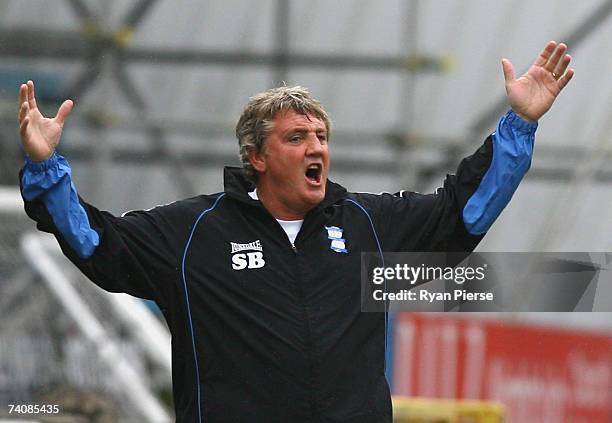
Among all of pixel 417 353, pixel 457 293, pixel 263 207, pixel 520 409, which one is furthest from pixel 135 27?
pixel 263 207

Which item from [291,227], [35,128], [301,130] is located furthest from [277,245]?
[35,128]

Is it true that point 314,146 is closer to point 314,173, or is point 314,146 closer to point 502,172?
Answer: point 314,173

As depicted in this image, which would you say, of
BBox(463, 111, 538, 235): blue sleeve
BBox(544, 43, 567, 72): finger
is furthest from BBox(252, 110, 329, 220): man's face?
BBox(544, 43, 567, 72): finger

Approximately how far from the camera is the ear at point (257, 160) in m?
4.20

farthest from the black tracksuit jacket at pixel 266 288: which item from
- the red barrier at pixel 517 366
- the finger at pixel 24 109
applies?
the red barrier at pixel 517 366

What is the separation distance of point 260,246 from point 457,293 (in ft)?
3.87

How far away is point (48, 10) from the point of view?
9.83 m

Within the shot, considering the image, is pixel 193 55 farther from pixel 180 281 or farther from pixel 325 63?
pixel 180 281

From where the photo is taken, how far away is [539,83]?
4.13m

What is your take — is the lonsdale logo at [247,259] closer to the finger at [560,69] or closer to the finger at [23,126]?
the finger at [23,126]

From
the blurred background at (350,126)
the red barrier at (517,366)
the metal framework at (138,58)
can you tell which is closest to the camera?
the blurred background at (350,126)

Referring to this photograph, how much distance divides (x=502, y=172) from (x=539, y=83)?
298mm

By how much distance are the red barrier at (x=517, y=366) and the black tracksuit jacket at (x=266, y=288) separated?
5.62 metres

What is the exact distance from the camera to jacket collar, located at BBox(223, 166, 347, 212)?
4117 mm
